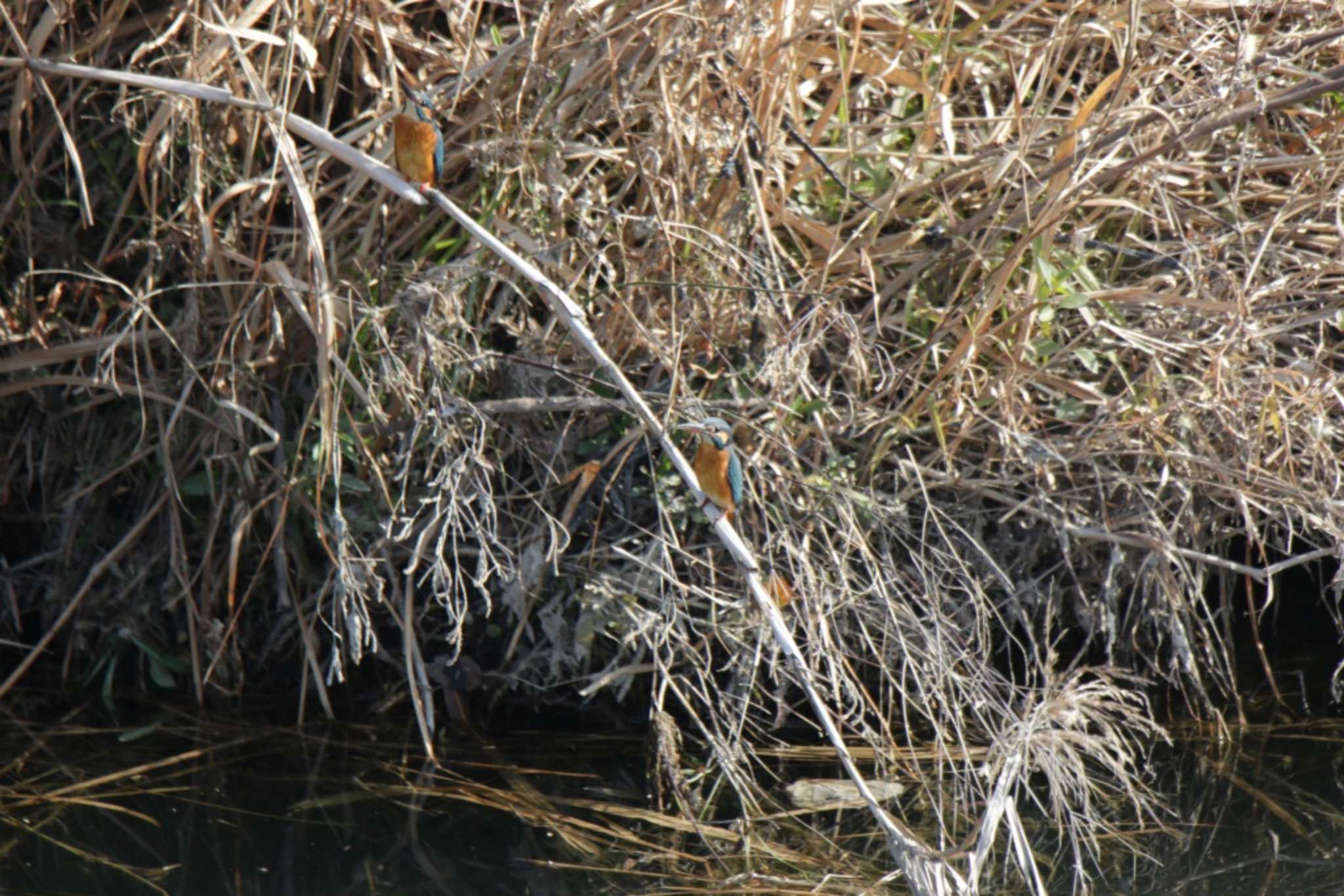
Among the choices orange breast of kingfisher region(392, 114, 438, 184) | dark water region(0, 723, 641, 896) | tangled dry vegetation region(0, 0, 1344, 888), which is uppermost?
orange breast of kingfisher region(392, 114, 438, 184)

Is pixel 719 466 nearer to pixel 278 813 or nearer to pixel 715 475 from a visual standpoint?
pixel 715 475

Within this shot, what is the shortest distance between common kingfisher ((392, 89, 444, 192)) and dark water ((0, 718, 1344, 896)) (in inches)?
48.5

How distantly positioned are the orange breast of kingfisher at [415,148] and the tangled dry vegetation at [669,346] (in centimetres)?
32

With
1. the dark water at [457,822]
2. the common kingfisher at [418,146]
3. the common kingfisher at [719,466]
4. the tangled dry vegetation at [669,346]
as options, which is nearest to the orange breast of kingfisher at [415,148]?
the common kingfisher at [418,146]

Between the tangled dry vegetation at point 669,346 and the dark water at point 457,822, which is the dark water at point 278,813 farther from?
the tangled dry vegetation at point 669,346

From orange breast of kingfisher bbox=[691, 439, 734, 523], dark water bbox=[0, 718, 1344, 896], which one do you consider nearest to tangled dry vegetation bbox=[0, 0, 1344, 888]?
dark water bbox=[0, 718, 1344, 896]

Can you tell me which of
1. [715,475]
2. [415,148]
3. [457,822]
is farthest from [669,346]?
[457,822]

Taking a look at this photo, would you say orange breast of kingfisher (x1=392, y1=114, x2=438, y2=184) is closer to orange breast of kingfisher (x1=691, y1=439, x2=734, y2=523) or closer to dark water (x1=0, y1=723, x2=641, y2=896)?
orange breast of kingfisher (x1=691, y1=439, x2=734, y2=523)

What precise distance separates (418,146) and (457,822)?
131 centimetres

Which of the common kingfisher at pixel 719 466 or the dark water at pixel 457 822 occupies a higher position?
the common kingfisher at pixel 719 466

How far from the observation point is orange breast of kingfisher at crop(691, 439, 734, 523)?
2137 millimetres

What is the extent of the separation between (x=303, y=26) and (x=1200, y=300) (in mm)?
1957

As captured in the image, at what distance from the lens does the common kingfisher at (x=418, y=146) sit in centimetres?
216

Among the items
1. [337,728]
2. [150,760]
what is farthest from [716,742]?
[150,760]
